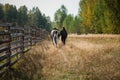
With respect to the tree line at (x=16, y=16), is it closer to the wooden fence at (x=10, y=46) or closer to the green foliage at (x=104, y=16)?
the green foliage at (x=104, y=16)

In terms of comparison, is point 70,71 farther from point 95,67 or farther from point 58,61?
point 58,61

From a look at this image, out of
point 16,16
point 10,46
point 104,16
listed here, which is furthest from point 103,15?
point 16,16

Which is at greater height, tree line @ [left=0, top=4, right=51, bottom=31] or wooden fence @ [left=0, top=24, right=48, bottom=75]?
tree line @ [left=0, top=4, right=51, bottom=31]

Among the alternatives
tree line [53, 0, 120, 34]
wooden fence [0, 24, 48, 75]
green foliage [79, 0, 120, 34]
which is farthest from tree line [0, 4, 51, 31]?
wooden fence [0, 24, 48, 75]

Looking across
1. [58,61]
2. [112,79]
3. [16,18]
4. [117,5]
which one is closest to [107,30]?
[117,5]

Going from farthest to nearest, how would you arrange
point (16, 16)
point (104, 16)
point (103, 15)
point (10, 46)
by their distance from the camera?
1. point (16, 16)
2. point (103, 15)
3. point (104, 16)
4. point (10, 46)

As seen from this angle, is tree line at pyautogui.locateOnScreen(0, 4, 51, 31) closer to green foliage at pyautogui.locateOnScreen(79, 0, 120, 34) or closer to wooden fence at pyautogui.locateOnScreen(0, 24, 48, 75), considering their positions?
green foliage at pyautogui.locateOnScreen(79, 0, 120, 34)

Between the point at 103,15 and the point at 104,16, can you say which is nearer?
the point at 104,16

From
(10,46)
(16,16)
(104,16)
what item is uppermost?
(16,16)

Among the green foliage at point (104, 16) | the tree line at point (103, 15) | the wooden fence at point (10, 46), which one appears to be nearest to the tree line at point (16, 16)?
the tree line at point (103, 15)

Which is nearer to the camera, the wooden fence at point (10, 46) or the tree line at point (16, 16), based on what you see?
the wooden fence at point (10, 46)

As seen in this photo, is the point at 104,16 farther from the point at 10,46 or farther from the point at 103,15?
the point at 10,46

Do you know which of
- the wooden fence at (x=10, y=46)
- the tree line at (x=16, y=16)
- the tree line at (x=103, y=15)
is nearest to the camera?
the wooden fence at (x=10, y=46)

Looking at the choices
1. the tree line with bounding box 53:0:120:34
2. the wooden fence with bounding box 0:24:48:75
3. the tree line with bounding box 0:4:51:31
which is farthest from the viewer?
the tree line with bounding box 0:4:51:31
